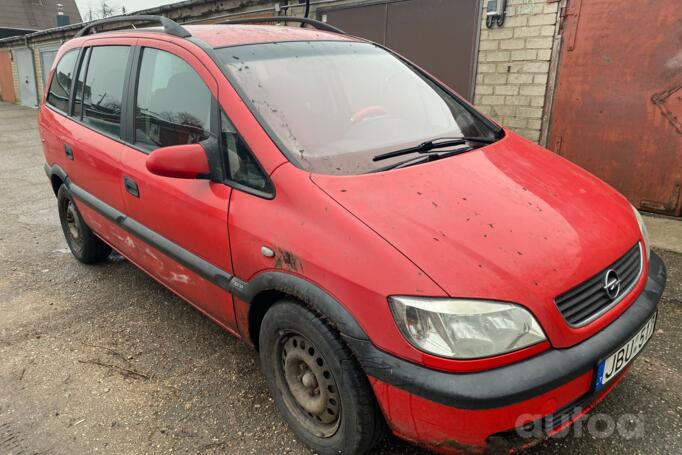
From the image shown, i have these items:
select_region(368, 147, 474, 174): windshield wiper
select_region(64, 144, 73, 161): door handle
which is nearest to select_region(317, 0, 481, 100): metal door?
select_region(368, 147, 474, 174): windshield wiper

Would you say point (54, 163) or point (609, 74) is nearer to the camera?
point (54, 163)

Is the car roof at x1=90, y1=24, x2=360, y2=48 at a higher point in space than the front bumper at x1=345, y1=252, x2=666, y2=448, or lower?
higher

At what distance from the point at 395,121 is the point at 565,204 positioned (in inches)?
34.9

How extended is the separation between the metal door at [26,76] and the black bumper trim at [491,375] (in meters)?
21.2

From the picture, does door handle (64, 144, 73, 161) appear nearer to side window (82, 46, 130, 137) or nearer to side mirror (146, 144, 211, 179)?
side window (82, 46, 130, 137)

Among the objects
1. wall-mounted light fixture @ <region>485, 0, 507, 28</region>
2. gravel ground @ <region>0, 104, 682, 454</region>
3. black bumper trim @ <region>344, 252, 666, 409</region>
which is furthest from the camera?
wall-mounted light fixture @ <region>485, 0, 507, 28</region>

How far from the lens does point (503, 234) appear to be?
1.73 metres

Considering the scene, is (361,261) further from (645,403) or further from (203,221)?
(645,403)

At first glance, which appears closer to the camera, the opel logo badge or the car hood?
the car hood

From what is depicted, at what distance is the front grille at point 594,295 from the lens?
1657 mm

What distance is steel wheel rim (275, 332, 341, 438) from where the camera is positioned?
1908 mm

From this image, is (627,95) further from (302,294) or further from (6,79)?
(6,79)

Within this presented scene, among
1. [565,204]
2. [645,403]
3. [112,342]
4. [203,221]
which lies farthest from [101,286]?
[645,403]

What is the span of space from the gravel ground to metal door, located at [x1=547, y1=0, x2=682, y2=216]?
4.04 feet
